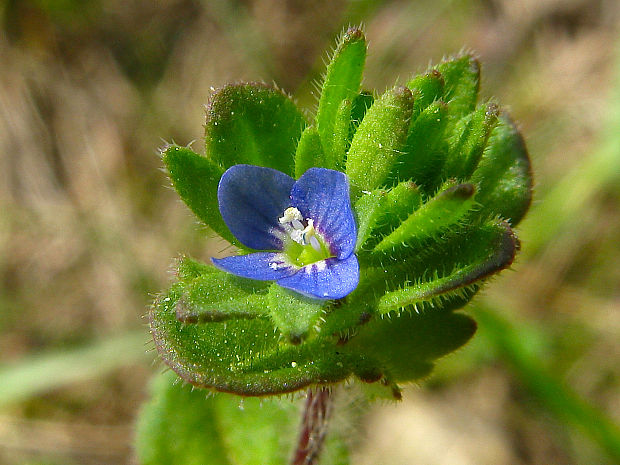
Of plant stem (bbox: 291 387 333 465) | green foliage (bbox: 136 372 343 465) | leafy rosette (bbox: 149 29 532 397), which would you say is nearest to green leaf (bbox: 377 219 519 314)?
leafy rosette (bbox: 149 29 532 397)

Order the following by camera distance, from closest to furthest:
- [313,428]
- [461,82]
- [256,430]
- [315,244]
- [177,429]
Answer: [315,244], [461,82], [313,428], [177,429], [256,430]

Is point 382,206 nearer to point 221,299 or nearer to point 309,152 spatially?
point 309,152

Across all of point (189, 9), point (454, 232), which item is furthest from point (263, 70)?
point (454, 232)

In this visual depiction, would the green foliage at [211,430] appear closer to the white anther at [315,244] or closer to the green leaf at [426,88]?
the white anther at [315,244]

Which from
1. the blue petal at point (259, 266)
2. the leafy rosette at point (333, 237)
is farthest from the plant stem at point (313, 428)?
the blue petal at point (259, 266)

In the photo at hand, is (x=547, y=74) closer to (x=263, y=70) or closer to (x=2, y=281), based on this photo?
(x=263, y=70)

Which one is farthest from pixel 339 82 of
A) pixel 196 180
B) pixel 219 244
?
pixel 219 244

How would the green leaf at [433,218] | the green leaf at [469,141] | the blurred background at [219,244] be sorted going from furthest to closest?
the blurred background at [219,244] → the green leaf at [469,141] → the green leaf at [433,218]
